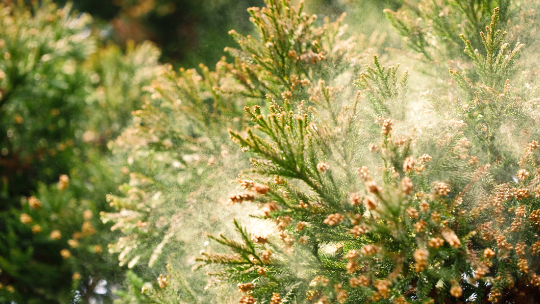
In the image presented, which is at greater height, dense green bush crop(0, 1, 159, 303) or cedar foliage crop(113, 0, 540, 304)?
dense green bush crop(0, 1, 159, 303)

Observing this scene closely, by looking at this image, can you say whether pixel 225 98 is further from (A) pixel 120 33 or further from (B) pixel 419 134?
(A) pixel 120 33

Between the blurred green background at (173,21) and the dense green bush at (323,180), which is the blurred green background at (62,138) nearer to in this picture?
the dense green bush at (323,180)

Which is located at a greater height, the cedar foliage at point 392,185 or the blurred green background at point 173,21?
the blurred green background at point 173,21

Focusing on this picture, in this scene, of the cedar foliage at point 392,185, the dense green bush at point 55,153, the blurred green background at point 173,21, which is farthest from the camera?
the blurred green background at point 173,21

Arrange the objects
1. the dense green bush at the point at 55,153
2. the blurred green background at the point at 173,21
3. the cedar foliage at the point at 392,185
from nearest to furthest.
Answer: the cedar foliage at the point at 392,185 → the dense green bush at the point at 55,153 → the blurred green background at the point at 173,21

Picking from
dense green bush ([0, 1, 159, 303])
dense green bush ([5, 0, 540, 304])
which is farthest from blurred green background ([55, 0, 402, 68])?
dense green bush ([5, 0, 540, 304])

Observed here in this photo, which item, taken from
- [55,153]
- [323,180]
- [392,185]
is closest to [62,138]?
[55,153]

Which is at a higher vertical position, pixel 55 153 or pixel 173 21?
pixel 173 21

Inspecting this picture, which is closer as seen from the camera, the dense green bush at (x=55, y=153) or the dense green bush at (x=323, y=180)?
the dense green bush at (x=323, y=180)

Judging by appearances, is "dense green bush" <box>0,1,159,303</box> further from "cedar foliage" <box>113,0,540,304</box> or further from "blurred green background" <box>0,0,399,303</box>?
"cedar foliage" <box>113,0,540,304</box>

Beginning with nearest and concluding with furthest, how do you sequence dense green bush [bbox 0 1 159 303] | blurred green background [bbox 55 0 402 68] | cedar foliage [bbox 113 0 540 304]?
cedar foliage [bbox 113 0 540 304] < dense green bush [bbox 0 1 159 303] < blurred green background [bbox 55 0 402 68]

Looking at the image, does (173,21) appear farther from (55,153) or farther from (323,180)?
(323,180)

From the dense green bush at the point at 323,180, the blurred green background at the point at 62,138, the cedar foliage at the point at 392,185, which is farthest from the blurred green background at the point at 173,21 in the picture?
the cedar foliage at the point at 392,185

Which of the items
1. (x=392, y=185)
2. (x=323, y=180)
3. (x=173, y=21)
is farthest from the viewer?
(x=173, y=21)
